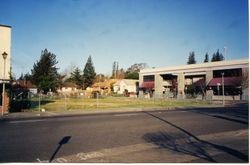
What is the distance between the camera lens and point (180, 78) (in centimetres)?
6500

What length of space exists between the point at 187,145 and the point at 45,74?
65.5 meters

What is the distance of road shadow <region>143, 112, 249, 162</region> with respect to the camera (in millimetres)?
7506

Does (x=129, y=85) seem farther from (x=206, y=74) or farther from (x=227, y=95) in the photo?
(x=227, y=95)

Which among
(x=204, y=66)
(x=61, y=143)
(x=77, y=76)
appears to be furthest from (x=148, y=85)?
(x=61, y=143)

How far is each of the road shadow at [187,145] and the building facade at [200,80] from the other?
3058cm

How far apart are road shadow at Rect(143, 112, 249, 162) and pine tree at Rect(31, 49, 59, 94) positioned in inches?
2429

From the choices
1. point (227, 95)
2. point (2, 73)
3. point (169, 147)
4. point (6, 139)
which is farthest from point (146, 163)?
point (227, 95)

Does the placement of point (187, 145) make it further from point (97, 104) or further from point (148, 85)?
point (148, 85)

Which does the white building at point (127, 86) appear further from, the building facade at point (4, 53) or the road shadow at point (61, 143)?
the road shadow at point (61, 143)

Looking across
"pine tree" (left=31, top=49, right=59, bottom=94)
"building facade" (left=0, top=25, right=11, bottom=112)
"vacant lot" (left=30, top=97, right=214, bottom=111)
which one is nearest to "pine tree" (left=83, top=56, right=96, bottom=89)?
"pine tree" (left=31, top=49, right=59, bottom=94)

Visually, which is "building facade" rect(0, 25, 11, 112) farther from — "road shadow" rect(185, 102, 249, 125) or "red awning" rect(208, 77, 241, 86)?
"red awning" rect(208, 77, 241, 86)

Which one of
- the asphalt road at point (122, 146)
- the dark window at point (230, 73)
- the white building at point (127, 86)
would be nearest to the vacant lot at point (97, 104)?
the dark window at point (230, 73)

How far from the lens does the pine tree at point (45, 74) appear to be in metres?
70.0

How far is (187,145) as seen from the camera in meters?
9.09
